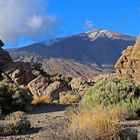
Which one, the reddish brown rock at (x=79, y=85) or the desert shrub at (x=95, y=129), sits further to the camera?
the reddish brown rock at (x=79, y=85)

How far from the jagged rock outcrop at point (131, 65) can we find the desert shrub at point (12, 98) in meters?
9.06

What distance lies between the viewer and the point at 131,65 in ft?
115

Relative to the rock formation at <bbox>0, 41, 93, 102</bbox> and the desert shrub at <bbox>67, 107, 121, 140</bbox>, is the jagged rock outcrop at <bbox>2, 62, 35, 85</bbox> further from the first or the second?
the desert shrub at <bbox>67, 107, 121, 140</bbox>

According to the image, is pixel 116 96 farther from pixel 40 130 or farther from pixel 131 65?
pixel 131 65

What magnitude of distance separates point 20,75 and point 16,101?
13574 millimetres

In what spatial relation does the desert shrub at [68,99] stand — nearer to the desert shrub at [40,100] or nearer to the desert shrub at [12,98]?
the desert shrub at [40,100]

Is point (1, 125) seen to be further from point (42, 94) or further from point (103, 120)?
point (42, 94)

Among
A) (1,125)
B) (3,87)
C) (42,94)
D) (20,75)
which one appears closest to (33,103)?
(3,87)

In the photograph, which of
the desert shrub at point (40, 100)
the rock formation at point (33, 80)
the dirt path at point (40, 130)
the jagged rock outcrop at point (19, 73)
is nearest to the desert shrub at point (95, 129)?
the dirt path at point (40, 130)

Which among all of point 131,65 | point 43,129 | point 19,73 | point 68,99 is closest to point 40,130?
point 43,129

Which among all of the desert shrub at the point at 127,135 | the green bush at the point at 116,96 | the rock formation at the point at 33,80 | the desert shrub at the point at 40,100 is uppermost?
the rock formation at the point at 33,80

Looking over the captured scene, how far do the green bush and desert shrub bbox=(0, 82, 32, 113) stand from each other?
18.7 feet

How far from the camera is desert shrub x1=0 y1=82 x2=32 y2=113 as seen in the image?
25.5m

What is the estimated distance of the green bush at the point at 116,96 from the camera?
1954 cm
